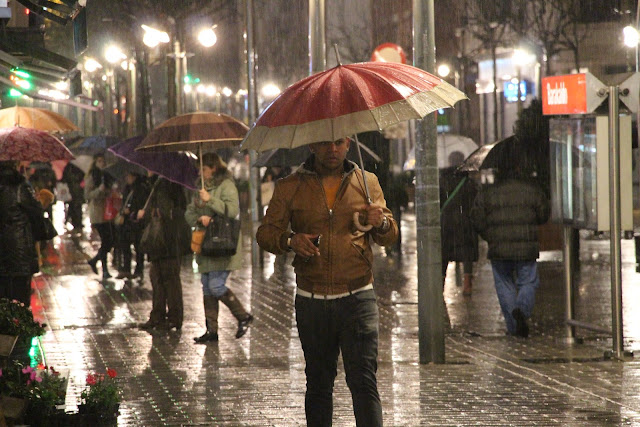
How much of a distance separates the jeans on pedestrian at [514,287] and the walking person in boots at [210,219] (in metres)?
2.71

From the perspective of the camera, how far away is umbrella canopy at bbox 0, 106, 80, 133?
1387 cm

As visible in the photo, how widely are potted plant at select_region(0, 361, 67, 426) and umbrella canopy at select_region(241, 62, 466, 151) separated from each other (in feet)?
6.90

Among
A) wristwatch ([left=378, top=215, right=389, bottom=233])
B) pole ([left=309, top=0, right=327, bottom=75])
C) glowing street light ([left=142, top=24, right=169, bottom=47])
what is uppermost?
glowing street light ([left=142, top=24, right=169, bottom=47])

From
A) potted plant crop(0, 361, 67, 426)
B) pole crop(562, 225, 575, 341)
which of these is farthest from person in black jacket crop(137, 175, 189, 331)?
potted plant crop(0, 361, 67, 426)

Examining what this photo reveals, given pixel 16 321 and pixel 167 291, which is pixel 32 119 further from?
pixel 16 321

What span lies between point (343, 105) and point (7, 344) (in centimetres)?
326

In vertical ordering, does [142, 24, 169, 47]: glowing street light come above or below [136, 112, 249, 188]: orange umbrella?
above

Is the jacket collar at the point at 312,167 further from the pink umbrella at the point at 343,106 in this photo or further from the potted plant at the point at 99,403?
the potted plant at the point at 99,403

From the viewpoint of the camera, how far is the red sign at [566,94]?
10.6m

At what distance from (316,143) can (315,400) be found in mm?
1397

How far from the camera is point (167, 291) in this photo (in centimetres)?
1270

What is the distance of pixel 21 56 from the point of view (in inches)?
500

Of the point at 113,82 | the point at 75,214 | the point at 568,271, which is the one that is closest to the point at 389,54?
the point at 568,271

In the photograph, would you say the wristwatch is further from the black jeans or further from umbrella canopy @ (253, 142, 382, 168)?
umbrella canopy @ (253, 142, 382, 168)
